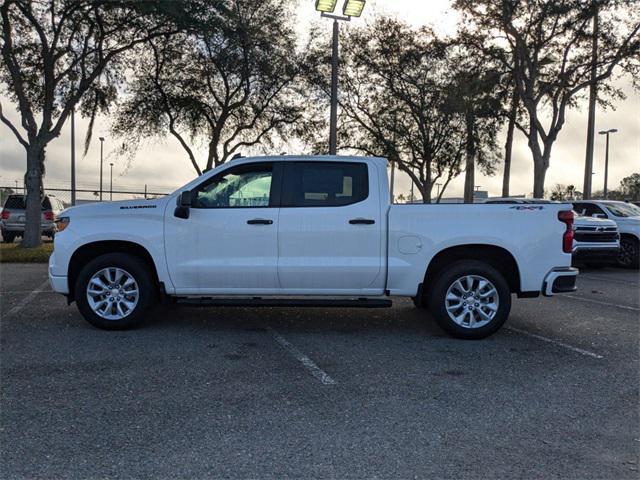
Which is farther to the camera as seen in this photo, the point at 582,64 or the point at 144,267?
the point at 582,64

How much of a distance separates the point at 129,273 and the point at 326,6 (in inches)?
334

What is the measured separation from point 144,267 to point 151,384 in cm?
218

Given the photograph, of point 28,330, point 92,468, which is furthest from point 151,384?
point 28,330

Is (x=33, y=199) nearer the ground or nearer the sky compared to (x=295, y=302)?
nearer the sky

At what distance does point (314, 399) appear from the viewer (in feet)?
14.8

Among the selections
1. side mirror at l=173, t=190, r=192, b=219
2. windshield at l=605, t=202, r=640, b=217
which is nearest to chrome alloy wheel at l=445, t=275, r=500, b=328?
side mirror at l=173, t=190, r=192, b=219

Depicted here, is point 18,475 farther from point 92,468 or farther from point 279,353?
point 279,353

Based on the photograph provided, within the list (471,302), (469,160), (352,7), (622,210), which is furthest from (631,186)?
(471,302)

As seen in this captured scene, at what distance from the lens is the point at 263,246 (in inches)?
258

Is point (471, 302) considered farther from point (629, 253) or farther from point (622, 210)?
point (622, 210)

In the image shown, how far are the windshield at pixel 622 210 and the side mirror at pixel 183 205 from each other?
12.5 m

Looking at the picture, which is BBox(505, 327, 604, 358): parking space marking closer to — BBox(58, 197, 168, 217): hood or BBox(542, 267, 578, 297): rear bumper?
BBox(542, 267, 578, 297): rear bumper

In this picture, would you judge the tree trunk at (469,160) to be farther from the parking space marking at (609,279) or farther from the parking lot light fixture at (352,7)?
the parking lot light fixture at (352,7)

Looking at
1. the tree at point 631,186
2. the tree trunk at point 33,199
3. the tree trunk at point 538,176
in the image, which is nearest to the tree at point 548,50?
the tree trunk at point 538,176
